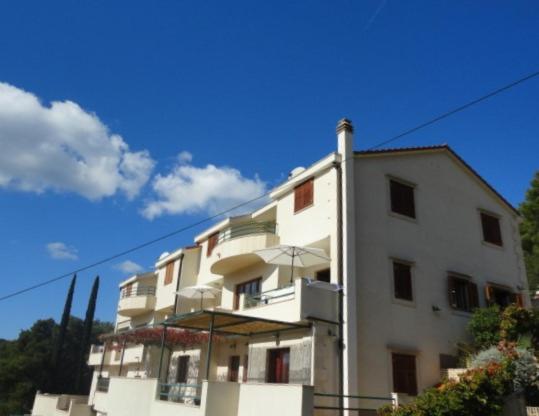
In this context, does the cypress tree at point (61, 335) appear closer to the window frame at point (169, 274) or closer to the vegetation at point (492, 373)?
the window frame at point (169, 274)

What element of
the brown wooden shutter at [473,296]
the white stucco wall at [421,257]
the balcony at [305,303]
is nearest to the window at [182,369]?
the balcony at [305,303]

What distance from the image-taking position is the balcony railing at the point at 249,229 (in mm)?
21188

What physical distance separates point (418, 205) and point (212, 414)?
11723 mm

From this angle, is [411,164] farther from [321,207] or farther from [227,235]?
[227,235]

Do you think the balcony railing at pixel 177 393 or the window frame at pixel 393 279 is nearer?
the balcony railing at pixel 177 393

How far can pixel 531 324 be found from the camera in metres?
16.5

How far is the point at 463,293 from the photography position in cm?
1945

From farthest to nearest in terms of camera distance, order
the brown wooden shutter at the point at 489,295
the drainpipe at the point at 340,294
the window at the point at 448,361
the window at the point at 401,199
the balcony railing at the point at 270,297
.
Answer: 1. the brown wooden shutter at the point at 489,295
2. the window at the point at 401,199
3. the window at the point at 448,361
4. the balcony railing at the point at 270,297
5. the drainpipe at the point at 340,294

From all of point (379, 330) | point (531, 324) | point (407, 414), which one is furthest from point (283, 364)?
point (531, 324)

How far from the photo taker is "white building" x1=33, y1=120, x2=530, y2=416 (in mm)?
14945

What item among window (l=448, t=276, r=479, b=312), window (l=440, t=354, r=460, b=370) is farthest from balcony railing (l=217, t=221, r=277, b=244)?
window (l=440, t=354, r=460, b=370)

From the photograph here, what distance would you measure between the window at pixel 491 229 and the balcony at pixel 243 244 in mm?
9890

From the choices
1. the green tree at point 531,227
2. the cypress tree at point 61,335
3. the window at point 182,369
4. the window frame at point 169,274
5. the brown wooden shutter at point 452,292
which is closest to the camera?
the brown wooden shutter at point 452,292

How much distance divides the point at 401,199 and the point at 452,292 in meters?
4.27
